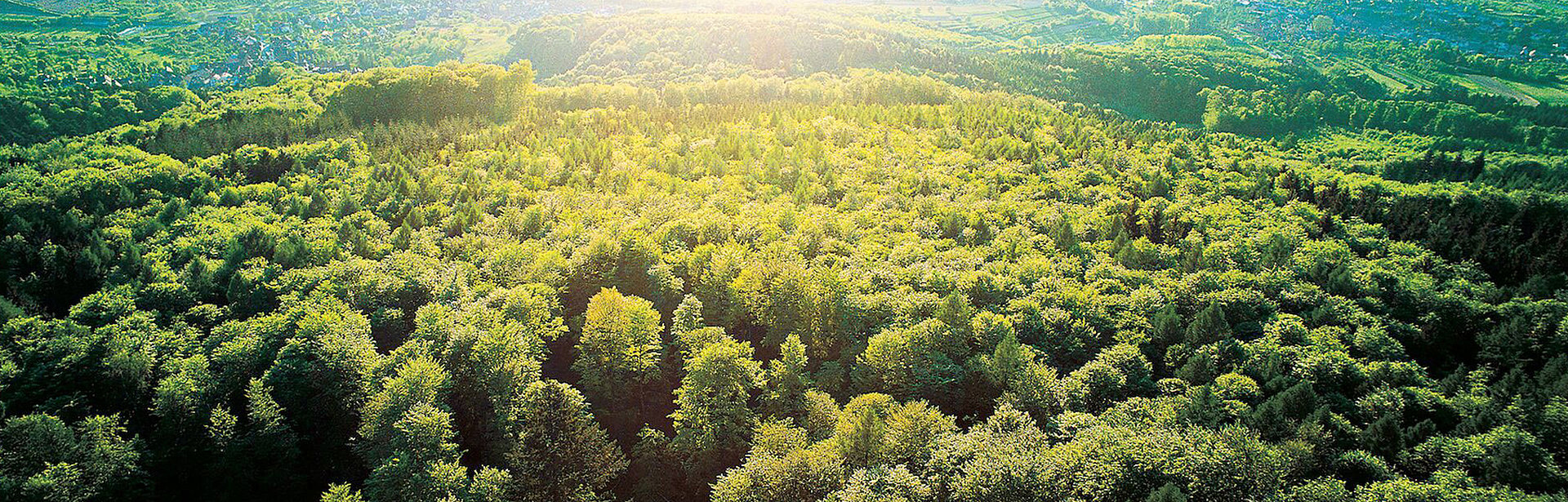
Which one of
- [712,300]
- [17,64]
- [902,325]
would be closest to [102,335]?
[712,300]

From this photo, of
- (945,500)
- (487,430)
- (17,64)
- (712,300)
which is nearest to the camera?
(945,500)

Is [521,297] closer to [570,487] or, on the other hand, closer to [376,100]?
[570,487]

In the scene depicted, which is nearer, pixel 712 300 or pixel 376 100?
pixel 712 300

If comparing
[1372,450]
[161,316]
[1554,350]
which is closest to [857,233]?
[1372,450]

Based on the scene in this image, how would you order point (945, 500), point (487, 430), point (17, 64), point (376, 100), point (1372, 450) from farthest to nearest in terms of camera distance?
1. point (17, 64)
2. point (376, 100)
3. point (487, 430)
4. point (1372, 450)
5. point (945, 500)

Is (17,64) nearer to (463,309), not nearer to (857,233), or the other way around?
(463,309)

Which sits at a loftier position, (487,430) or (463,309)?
(463,309)
